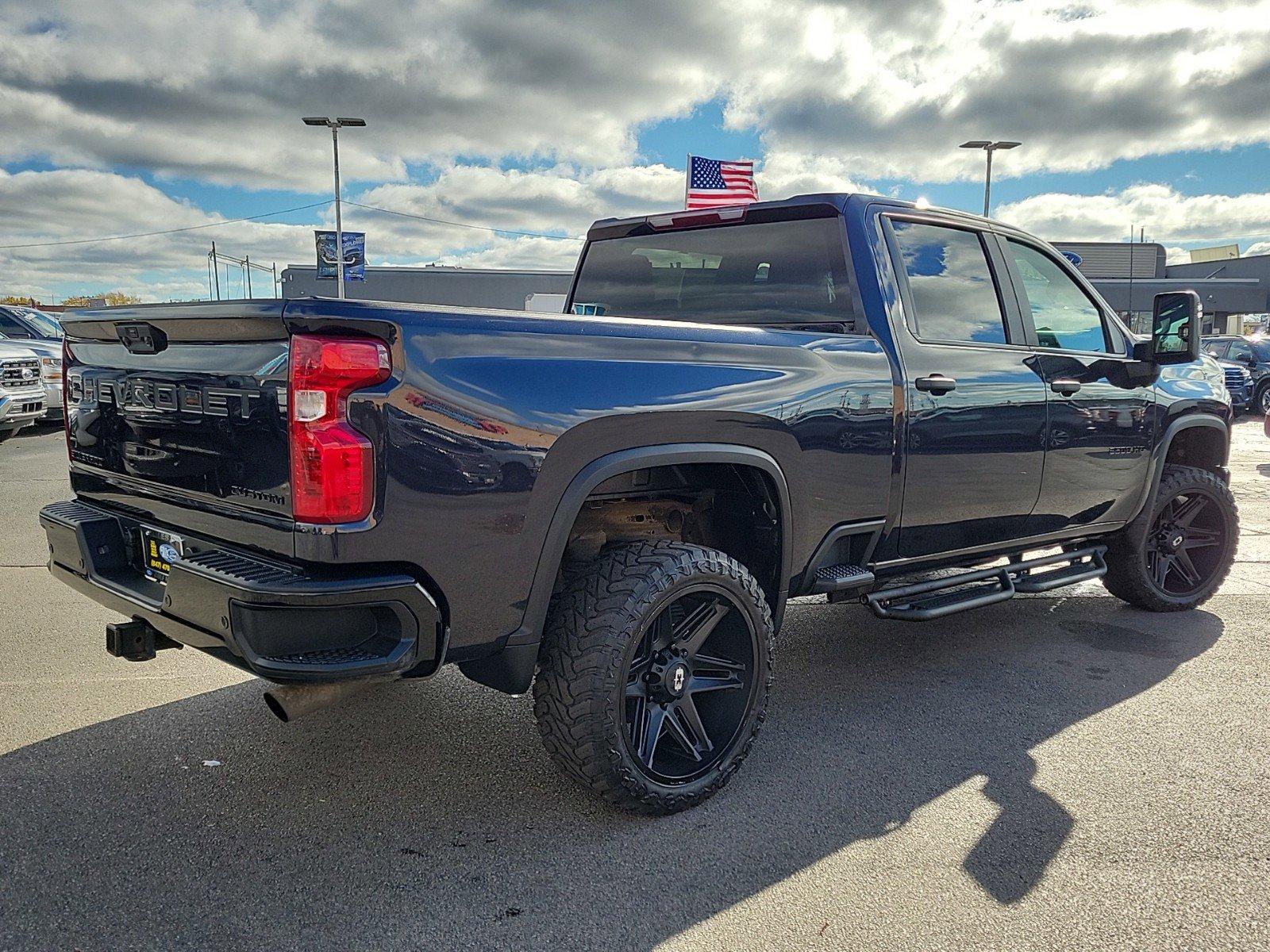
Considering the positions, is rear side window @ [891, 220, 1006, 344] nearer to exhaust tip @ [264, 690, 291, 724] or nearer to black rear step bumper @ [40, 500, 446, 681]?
black rear step bumper @ [40, 500, 446, 681]

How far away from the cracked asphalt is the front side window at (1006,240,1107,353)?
4.90ft

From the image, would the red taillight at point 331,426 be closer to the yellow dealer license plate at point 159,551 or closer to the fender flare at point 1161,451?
the yellow dealer license plate at point 159,551

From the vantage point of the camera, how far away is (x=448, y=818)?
307 cm

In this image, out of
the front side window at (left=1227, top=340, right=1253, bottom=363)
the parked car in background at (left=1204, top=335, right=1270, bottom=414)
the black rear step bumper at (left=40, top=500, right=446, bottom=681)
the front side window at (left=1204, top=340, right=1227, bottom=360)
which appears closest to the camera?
the black rear step bumper at (left=40, top=500, right=446, bottom=681)

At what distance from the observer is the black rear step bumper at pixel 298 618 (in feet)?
7.95

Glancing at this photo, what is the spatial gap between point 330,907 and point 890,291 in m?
2.78

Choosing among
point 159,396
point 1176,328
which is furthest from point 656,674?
point 1176,328

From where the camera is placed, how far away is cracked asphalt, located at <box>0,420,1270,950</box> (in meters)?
2.53

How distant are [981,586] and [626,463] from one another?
88.0 inches

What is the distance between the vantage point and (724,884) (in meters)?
2.73

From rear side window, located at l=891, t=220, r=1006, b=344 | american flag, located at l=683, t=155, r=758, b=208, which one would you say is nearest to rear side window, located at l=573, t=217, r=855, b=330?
rear side window, located at l=891, t=220, r=1006, b=344

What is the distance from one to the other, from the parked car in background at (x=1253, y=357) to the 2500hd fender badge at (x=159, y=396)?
19.6 m

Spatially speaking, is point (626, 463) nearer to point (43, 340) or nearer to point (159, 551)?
point (159, 551)

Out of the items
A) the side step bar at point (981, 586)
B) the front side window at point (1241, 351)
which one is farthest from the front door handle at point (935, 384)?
the front side window at point (1241, 351)
